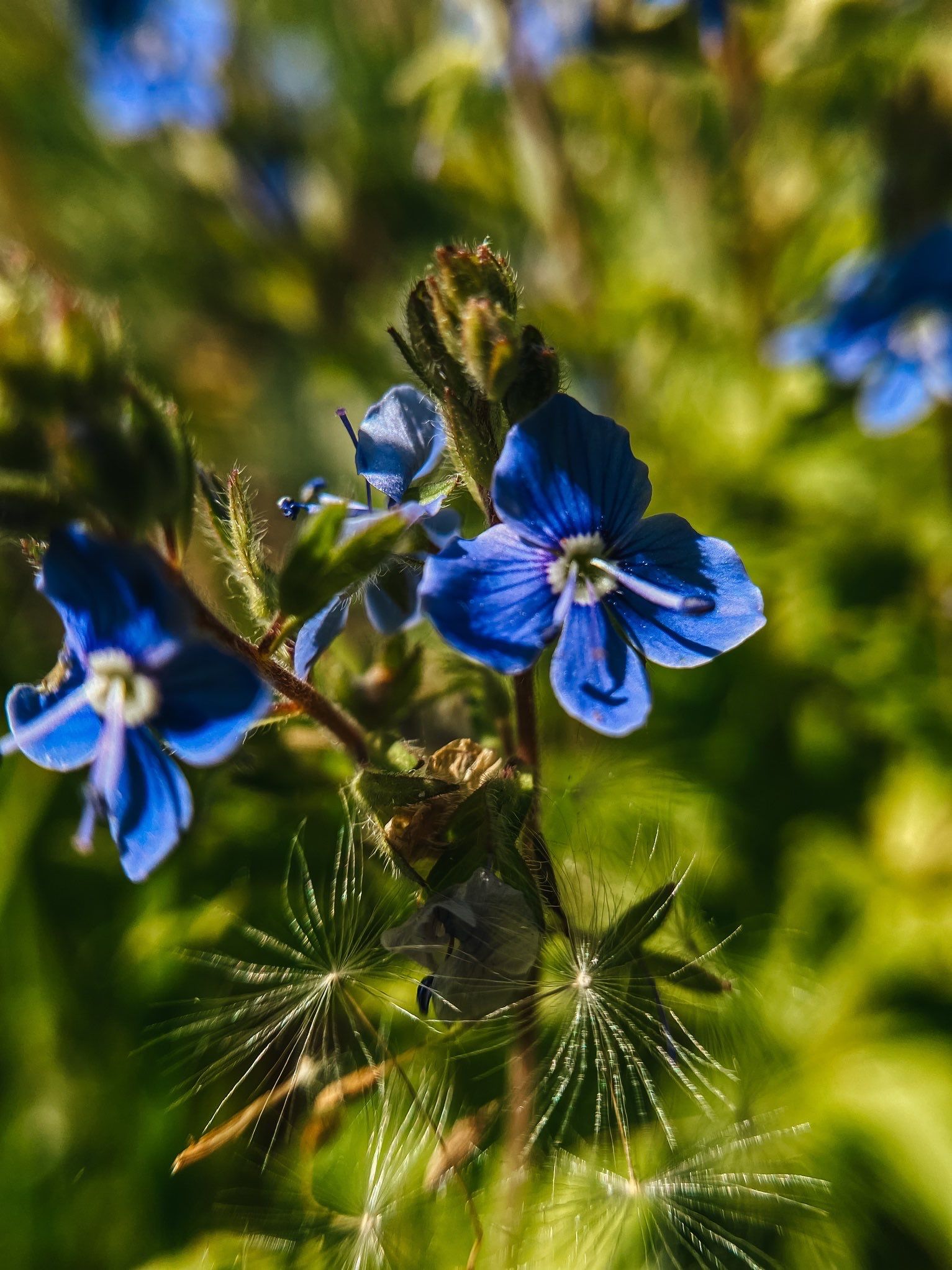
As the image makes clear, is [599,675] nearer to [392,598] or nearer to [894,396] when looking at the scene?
[392,598]

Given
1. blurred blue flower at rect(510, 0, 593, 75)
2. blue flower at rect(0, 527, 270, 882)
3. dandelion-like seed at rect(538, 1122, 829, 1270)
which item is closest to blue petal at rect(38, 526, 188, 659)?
blue flower at rect(0, 527, 270, 882)

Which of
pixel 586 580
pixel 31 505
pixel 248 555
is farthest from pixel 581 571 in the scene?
pixel 31 505

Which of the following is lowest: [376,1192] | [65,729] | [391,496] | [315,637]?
[376,1192]

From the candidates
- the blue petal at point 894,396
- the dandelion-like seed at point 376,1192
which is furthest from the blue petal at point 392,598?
the blue petal at point 894,396

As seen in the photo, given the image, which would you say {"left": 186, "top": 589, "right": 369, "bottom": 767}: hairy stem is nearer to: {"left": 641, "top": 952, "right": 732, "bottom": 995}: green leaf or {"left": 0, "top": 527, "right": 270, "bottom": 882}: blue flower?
{"left": 0, "top": 527, "right": 270, "bottom": 882}: blue flower

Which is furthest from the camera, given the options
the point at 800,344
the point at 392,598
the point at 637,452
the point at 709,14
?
the point at 637,452

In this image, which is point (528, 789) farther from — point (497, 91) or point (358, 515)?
point (497, 91)
